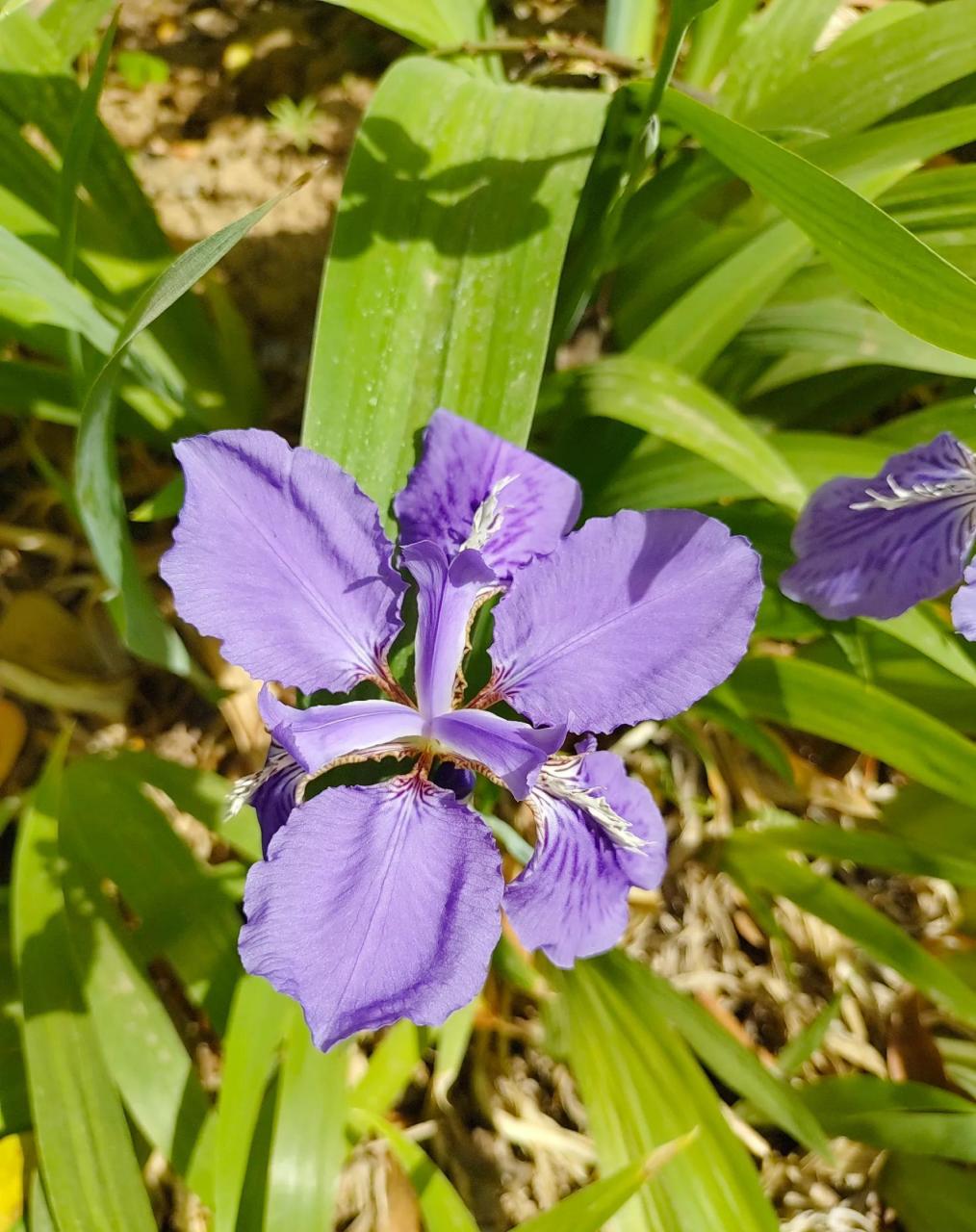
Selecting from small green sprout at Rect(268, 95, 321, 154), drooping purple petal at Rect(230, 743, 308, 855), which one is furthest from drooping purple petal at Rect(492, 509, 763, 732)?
small green sprout at Rect(268, 95, 321, 154)

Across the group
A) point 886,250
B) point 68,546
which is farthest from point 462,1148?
point 886,250

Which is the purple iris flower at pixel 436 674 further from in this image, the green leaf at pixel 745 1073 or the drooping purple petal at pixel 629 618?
the green leaf at pixel 745 1073

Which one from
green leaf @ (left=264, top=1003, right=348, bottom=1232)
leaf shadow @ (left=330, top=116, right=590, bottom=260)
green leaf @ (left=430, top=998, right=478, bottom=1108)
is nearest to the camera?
green leaf @ (left=264, top=1003, right=348, bottom=1232)

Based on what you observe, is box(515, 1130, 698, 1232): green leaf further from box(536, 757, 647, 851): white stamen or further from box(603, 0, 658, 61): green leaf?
box(603, 0, 658, 61): green leaf

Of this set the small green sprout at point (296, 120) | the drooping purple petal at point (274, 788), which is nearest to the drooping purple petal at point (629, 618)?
the drooping purple petal at point (274, 788)

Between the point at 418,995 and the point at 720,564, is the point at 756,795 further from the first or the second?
the point at 418,995

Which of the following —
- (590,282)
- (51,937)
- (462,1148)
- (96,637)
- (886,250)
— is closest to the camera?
(886,250)

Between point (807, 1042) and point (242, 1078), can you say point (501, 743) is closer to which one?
point (242, 1078)
